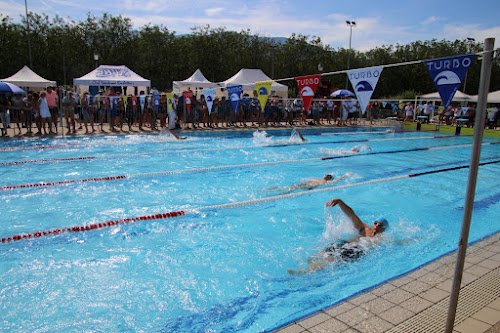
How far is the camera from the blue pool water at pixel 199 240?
3783mm

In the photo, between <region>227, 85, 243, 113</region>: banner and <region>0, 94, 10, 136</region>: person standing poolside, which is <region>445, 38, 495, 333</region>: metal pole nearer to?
<region>227, 85, 243, 113</region>: banner

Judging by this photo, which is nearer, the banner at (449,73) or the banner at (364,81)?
the banner at (449,73)

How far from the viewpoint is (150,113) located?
58.3 ft

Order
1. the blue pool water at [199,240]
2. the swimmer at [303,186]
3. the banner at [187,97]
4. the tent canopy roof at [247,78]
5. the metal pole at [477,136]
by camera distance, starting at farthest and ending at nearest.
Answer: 1. the tent canopy roof at [247,78]
2. the banner at [187,97]
3. the swimmer at [303,186]
4. the blue pool water at [199,240]
5. the metal pole at [477,136]

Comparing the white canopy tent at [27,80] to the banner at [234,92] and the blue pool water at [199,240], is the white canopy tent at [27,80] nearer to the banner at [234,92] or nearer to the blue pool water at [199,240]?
the blue pool water at [199,240]

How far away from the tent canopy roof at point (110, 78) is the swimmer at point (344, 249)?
60.3 feet

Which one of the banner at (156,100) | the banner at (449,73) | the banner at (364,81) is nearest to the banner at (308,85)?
the banner at (364,81)

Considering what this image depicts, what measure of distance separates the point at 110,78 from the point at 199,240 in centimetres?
1791

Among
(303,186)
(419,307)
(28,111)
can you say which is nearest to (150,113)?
(28,111)

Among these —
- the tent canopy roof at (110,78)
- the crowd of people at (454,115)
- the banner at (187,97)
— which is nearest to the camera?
the banner at (187,97)

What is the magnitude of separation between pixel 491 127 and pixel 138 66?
98.0ft

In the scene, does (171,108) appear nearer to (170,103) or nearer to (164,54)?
(170,103)

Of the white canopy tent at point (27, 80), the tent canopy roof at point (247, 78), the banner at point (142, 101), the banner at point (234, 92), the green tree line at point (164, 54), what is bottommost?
the banner at point (142, 101)

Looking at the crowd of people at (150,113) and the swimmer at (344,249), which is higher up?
the crowd of people at (150,113)
